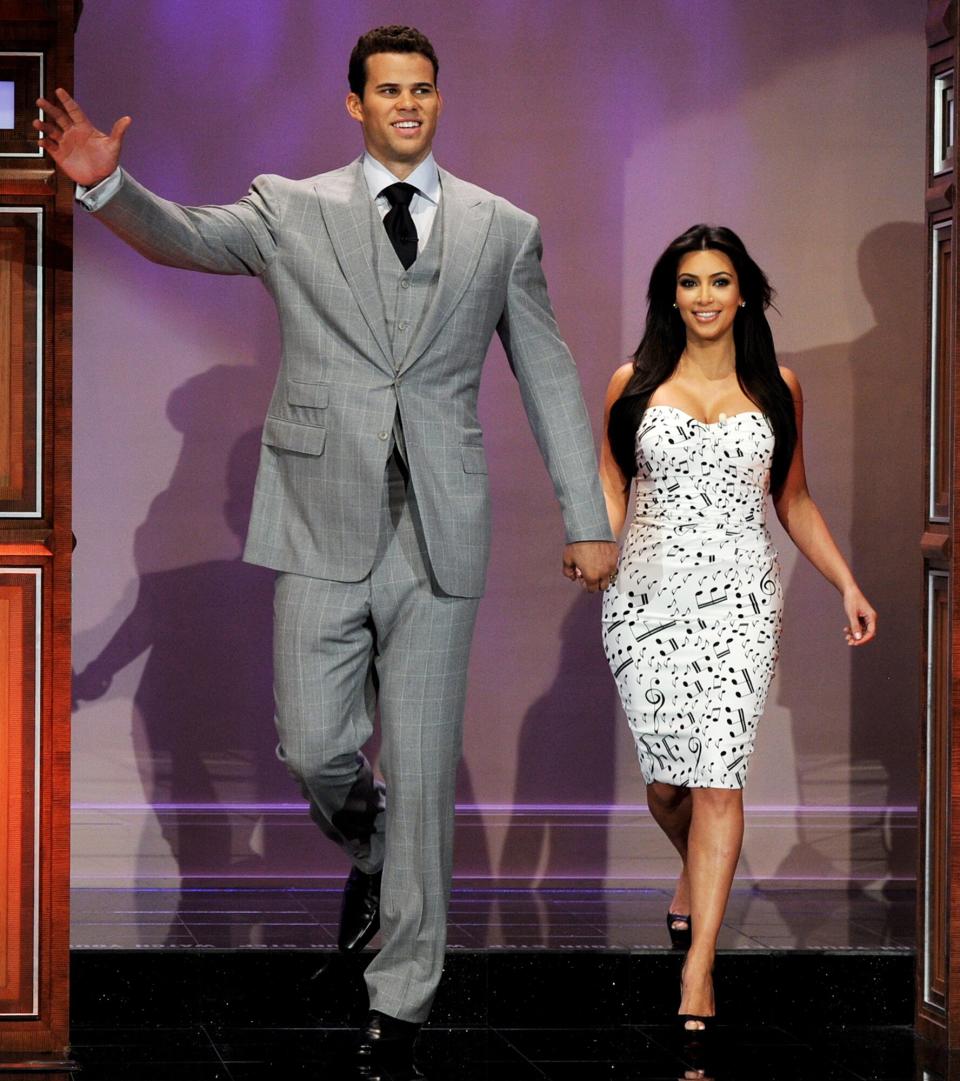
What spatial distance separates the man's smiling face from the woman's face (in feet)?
3.28

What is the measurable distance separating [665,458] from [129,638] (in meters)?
1.93

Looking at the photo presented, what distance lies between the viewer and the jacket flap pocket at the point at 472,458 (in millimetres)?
4062

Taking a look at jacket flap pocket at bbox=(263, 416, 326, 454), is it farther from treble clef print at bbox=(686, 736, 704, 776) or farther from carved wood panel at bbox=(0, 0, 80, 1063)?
treble clef print at bbox=(686, 736, 704, 776)

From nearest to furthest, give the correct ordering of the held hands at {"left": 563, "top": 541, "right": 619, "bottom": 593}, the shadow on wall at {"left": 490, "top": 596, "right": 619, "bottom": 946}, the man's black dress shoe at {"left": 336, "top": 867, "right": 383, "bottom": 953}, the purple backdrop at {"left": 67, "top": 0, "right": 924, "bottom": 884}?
1. the held hands at {"left": 563, "top": 541, "right": 619, "bottom": 593}
2. the man's black dress shoe at {"left": 336, "top": 867, "right": 383, "bottom": 953}
3. the purple backdrop at {"left": 67, "top": 0, "right": 924, "bottom": 884}
4. the shadow on wall at {"left": 490, "top": 596, "right": 619, "bottom": 946}

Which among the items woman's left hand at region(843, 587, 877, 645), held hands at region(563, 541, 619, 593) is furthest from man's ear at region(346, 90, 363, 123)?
woman's left hand at region(843, 587, 877, 645)

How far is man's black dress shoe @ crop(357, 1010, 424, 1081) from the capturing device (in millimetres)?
3963

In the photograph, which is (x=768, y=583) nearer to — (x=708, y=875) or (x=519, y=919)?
(x=708, y=875)

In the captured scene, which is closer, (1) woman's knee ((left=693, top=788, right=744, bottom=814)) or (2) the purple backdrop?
(1) woman's knee ((left=693, top=788, right=744, bottom=814))

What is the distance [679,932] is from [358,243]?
206 centimetres

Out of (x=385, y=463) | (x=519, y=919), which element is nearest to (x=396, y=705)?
(x=385, y=463)

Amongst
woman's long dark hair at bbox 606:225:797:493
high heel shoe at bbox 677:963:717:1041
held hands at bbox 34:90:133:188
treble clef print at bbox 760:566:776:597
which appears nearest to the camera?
held hands at bbox 34:90:133:188

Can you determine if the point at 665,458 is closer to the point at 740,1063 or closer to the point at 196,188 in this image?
the point at 740,1063

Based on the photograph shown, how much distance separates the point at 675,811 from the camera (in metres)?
4.86

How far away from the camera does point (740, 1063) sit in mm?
4285
